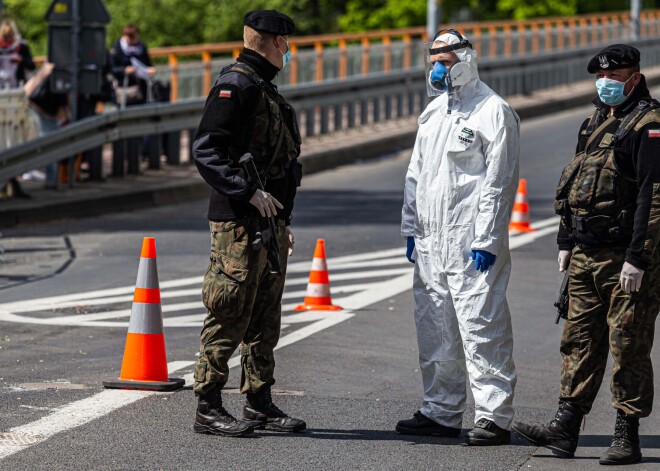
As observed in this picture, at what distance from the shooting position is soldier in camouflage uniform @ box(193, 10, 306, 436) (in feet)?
22.8

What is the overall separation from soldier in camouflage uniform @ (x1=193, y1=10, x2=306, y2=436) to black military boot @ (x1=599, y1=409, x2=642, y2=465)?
1.48 metres

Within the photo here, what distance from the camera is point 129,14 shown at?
35.2 meters

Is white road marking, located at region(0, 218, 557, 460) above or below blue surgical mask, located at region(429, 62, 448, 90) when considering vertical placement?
below

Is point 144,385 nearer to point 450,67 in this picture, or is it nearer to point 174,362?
point 174,362

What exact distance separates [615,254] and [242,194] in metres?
1.71

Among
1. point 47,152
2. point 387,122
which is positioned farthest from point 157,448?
point 387,122

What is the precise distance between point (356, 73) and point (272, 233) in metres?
20.1

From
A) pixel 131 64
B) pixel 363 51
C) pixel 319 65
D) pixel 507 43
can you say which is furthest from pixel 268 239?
pixel 507 43

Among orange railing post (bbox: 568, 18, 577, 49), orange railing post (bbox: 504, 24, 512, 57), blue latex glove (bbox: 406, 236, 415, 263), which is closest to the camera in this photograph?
blue latex glove (bbox: 406, 236, 415, 263)

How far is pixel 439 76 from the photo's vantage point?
7285 millimetres

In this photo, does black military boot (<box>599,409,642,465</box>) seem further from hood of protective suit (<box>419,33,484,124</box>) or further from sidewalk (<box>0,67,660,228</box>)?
sidewalk (<box>0,67,660,228</box>)

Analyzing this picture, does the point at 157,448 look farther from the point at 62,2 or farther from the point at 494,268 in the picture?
the point at 62,2

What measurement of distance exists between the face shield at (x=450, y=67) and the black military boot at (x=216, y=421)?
5.97ft

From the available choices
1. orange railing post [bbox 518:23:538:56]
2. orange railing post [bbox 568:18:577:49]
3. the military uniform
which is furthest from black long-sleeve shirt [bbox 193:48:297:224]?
orange railing post [bbox 568:18:577:49]
